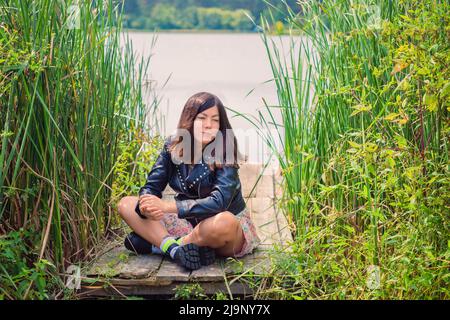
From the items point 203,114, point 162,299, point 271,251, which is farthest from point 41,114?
point 271,251

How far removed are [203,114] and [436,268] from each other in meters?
1.15

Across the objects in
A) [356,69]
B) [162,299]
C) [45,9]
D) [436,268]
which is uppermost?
[45,9]

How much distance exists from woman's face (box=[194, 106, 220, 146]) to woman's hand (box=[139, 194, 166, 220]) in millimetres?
321

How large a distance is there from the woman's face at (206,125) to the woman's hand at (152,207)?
32cm

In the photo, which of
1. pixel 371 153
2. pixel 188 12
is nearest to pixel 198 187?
pixel 371 153

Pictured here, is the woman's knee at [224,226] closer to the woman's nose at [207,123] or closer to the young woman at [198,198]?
the young woman at [198,198]

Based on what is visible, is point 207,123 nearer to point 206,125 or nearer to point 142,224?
point 206,125

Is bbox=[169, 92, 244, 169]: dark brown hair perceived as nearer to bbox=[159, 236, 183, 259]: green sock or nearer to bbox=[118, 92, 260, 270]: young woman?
bbox=[118, 92, 260, 270]: young woman

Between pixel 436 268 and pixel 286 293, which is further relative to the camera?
pixel 286 293

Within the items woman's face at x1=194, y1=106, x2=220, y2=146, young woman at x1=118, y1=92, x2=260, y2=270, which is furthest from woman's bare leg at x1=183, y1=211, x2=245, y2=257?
woman's face at x1=194, y1=106, x2=220, y2=146

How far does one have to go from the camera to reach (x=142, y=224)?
353 cm

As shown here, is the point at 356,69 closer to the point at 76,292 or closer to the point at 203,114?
the point at 203,114

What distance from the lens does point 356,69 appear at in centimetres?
334

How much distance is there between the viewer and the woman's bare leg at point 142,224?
3514 millimetres
